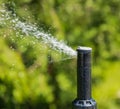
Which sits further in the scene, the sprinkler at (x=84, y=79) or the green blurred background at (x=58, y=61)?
the green blurred background at (x=58, y=61)

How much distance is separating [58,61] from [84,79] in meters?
0.75

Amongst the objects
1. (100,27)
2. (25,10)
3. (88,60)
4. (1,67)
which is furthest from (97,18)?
(88,60)

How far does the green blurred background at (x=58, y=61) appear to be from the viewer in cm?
222

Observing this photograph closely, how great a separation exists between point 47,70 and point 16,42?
0.41 meters

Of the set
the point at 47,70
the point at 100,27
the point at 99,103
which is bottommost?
the point at 99,103

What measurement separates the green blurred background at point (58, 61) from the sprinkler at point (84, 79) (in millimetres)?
663

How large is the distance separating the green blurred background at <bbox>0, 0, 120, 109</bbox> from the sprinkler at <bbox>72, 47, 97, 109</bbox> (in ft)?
2.18

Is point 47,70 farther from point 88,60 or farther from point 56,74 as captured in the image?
point 88,60

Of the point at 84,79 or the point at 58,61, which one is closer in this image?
the point at 84,79

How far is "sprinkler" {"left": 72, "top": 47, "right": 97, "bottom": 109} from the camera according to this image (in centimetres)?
144

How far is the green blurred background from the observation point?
2221mm

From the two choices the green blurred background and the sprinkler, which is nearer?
the sprinkler

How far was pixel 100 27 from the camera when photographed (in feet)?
8.57

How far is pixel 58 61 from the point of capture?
219cm
